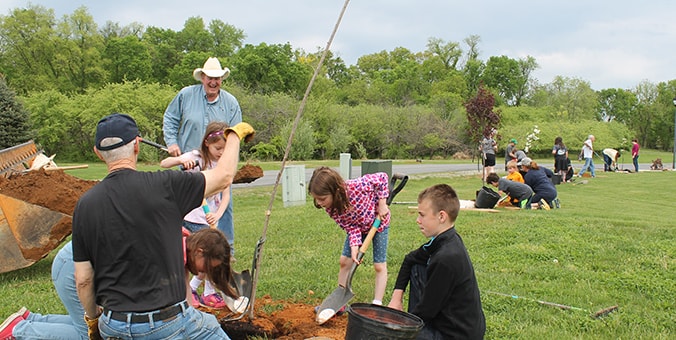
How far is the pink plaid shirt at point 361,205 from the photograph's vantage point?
4.33 metres

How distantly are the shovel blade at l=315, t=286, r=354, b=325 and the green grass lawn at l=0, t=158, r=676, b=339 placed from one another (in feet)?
1.99

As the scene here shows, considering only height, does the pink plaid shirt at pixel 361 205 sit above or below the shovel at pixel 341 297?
above

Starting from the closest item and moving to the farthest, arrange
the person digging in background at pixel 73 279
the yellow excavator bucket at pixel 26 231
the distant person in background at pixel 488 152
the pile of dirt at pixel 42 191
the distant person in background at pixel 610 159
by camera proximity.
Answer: the person digging in background at pixel 73 279 → the yellow excavator bucket at pixel 26 231 → the pile of dirt at pixel 42 191 → the distant person in background at pixel 488 152 → the distant person in background at pixel 610 159

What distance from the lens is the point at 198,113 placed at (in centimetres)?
496

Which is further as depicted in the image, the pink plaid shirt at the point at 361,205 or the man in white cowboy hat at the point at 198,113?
the man in white cowboy hat at the point at 198,113

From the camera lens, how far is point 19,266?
17.9 feet

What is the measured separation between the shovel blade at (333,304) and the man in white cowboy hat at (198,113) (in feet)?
3.81

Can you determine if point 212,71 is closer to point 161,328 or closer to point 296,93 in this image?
point 161,328

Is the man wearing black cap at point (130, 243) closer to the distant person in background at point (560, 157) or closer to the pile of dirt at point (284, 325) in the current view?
the pile of dirt at point (284, 325)

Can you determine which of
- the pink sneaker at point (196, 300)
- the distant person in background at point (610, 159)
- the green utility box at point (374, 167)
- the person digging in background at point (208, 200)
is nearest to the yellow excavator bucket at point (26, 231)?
the person digging in background at point (208, 200)

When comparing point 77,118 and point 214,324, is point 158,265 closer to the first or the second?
point 214,324

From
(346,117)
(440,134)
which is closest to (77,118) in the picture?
(346,117)

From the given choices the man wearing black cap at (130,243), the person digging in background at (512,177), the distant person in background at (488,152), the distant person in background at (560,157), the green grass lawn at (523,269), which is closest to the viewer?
the man wearing black cap at (130,243)

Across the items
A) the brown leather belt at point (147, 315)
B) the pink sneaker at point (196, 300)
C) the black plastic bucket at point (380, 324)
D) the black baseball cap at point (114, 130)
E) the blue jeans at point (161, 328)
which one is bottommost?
the pink sneaker at point (196, 300)
